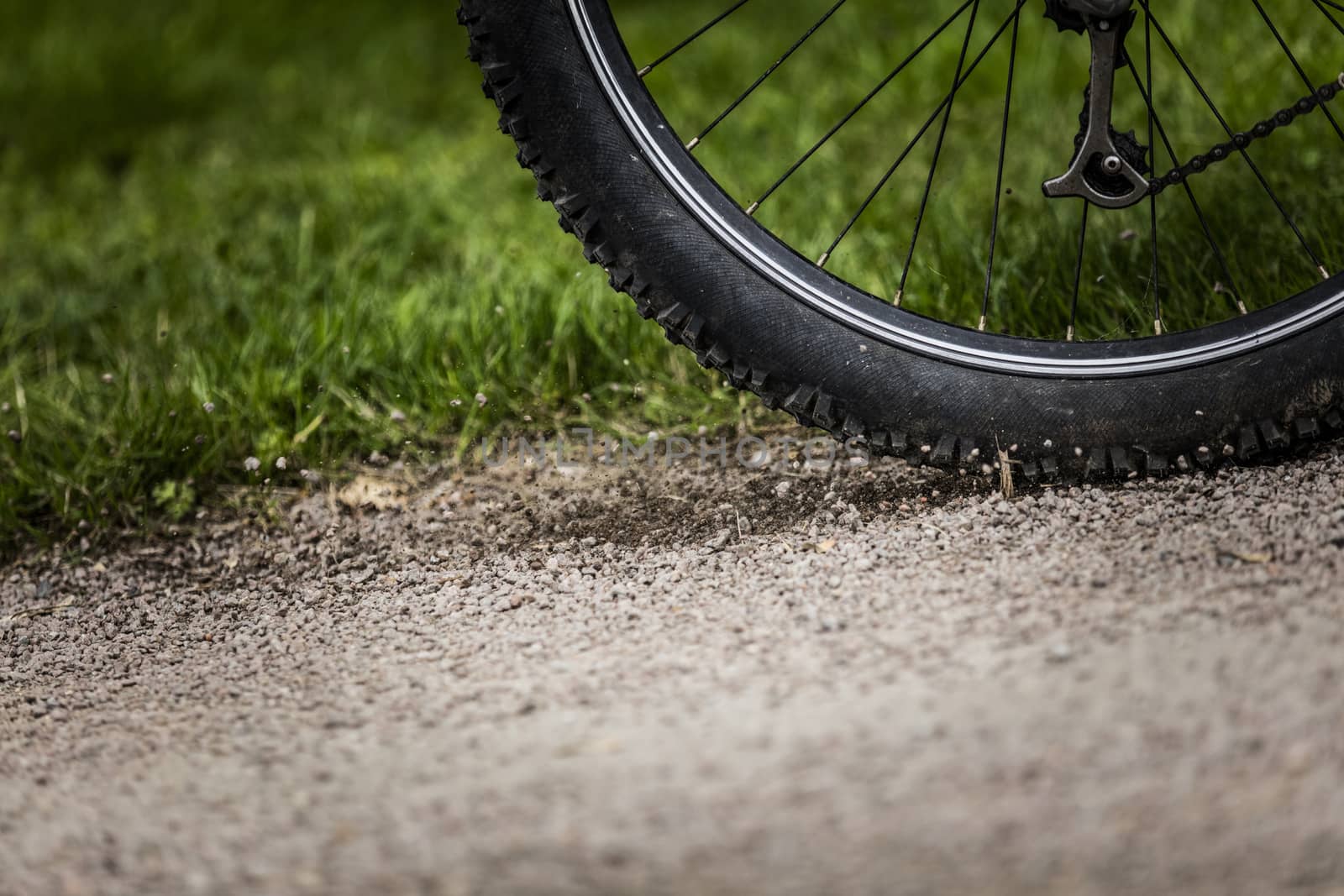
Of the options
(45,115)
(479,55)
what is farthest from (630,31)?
(479,55)

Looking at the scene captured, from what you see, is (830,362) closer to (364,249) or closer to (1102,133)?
(1102,133)

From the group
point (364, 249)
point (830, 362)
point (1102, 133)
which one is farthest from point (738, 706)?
point (364, 249)

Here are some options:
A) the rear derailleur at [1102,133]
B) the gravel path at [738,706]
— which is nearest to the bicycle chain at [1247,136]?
the rear derailleur at [1102,133]

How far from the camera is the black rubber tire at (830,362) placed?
1.81 meters

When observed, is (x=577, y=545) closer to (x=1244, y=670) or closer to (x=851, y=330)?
(x=851, y=330)

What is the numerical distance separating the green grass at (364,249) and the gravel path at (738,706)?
474 millimetres

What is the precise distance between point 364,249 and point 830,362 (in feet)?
6.19

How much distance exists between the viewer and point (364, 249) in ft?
11.0

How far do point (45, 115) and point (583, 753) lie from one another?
4173 mm

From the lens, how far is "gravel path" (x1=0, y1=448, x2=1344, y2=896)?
3.93 feet

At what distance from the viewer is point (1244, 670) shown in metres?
1.34

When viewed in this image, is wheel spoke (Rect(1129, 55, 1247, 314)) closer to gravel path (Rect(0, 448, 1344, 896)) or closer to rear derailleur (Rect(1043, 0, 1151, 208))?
rear derailleur (Rect(1043, 0, 1151, 208))

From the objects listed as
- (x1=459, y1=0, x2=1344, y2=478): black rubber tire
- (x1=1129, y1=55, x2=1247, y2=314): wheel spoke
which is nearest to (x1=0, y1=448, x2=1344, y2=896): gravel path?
(x1=459, y1=0, x2=1344, y2=478): black rubber tire

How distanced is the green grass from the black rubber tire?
526mm
